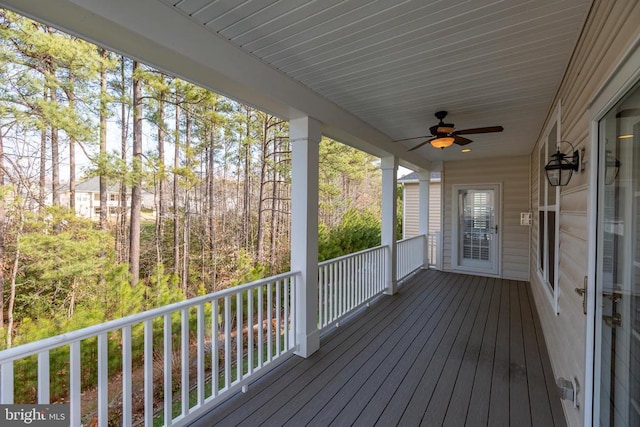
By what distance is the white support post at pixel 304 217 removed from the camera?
9.09 feet

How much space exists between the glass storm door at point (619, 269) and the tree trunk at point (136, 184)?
5.31 metres

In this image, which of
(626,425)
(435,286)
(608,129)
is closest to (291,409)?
(626,425)

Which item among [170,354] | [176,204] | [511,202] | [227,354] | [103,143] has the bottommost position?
[227,354]

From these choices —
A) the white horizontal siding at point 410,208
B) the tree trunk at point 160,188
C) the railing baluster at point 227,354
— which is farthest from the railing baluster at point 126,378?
the white horizontal siding at point 410,208

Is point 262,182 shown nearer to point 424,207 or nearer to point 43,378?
point 424,207

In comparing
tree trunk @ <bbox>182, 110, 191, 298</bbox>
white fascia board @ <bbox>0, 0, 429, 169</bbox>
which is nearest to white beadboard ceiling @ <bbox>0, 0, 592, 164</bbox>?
white fascia board @ <bbox>0, 0, 429, 169</bbox>

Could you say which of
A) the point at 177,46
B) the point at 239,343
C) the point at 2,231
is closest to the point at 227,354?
the point at 239,343

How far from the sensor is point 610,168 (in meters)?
1.36

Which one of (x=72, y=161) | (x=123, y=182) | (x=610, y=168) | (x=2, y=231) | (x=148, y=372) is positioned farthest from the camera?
(x=123, y=182)

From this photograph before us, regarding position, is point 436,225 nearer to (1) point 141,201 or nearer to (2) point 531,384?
(2) point 531,384

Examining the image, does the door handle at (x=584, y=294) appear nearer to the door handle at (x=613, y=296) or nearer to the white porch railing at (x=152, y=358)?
the door handle at (x=613, y=296)

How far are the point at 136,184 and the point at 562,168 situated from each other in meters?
5.29

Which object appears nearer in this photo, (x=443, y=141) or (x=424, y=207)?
(x=443, y=141)

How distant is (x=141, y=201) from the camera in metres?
4.54
